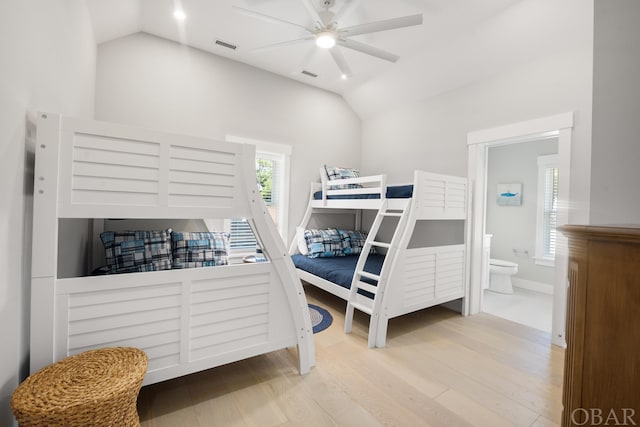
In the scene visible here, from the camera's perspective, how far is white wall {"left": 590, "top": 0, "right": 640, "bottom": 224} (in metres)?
1.37

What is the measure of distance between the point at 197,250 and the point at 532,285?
4.59 m

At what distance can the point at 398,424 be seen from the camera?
1.49 metres

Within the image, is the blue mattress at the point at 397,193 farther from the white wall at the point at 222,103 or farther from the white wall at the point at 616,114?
the white wall at the point at 616,114

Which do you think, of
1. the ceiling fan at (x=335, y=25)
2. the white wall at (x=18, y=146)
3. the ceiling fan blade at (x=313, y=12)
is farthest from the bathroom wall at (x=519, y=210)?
the white wall at (x=18, y=146)

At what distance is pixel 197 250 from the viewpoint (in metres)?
2.50

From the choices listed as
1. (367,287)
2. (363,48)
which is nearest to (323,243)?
(367,287)

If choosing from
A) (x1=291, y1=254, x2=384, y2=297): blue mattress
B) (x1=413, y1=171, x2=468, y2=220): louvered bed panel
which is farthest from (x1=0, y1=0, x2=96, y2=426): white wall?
(x1=413, y1=171, x2=468, y2=220): louvered bed panel

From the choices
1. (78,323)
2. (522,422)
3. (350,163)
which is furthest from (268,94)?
(522,422)

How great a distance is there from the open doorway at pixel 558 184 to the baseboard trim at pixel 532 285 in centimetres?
131

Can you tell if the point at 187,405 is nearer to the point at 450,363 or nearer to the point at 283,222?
the point at 450,363

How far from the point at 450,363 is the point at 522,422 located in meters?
0.60

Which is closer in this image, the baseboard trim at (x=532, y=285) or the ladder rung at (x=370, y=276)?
the ladder rung at (x=370, y=276)

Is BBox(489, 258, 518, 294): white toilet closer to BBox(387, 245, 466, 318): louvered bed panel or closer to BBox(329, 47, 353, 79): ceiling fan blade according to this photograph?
BBox(387, 245, 466, 318): louvered bed panel

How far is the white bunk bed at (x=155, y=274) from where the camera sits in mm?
1228
